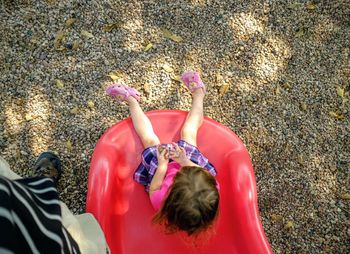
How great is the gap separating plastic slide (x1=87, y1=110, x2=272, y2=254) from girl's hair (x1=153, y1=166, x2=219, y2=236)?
279 millimetres

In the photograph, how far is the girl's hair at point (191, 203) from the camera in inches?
69.2

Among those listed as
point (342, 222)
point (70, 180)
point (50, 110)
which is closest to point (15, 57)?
point (50, 110)

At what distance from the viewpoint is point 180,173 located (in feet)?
6.09

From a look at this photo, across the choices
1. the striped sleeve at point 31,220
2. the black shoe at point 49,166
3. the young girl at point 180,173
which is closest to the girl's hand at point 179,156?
the young girl at point 180,173

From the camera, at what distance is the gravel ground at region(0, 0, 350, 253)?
2.51 meters

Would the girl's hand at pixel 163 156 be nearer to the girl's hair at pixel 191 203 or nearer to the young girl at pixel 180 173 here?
the young girl at pixel 180 173

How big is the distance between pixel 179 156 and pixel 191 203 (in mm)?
403

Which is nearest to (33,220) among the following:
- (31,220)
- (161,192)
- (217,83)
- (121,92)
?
(31,220)

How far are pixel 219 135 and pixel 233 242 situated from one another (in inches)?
23.2

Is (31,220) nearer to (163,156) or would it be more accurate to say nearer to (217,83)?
(163,156)

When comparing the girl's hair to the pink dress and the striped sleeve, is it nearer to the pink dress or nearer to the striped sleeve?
the pink dress

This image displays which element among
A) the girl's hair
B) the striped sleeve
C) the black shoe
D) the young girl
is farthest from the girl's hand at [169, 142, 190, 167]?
the striped sleeve

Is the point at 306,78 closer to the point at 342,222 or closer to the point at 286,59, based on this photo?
the point at 286,59

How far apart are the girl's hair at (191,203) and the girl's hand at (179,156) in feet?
0.76
